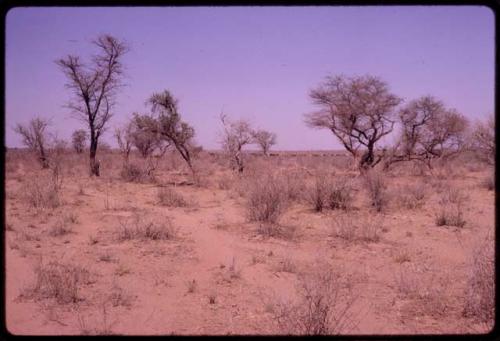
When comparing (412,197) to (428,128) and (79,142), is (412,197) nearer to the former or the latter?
(428,128)

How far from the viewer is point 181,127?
66.3 ft

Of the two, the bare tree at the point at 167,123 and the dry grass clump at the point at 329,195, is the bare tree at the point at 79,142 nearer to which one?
the bare tree at the point at 167,123

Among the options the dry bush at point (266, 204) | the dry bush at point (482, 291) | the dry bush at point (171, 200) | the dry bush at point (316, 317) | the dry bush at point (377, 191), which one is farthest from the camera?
the dry bush at point (171, 200)

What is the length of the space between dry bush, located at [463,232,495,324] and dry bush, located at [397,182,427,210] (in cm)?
706

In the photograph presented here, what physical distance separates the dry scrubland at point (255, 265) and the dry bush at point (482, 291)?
13mm

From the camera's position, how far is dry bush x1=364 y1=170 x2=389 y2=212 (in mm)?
11660

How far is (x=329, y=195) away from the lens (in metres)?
11.4

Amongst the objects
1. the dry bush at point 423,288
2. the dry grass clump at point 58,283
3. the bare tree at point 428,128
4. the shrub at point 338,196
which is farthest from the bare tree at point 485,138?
the dry grass clump at point 58,283

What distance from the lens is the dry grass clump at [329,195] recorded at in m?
11.3

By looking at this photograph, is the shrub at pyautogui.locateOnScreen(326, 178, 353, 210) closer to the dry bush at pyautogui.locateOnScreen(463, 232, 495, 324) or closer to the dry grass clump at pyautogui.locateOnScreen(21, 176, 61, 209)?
the dry bush at pyautogui.locateOnScreen(463, 232, 495, 324)

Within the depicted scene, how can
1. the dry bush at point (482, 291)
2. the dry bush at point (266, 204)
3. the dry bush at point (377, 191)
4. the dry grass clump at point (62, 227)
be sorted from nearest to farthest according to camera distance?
the dry bush at point (482, 291)
the dry grass clump at point (62, 227)
the dry bush at point (266, 204)
the dry bush at point (377, 191)

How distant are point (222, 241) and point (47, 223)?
4.07m

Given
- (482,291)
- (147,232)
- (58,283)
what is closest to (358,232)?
(482,291)
